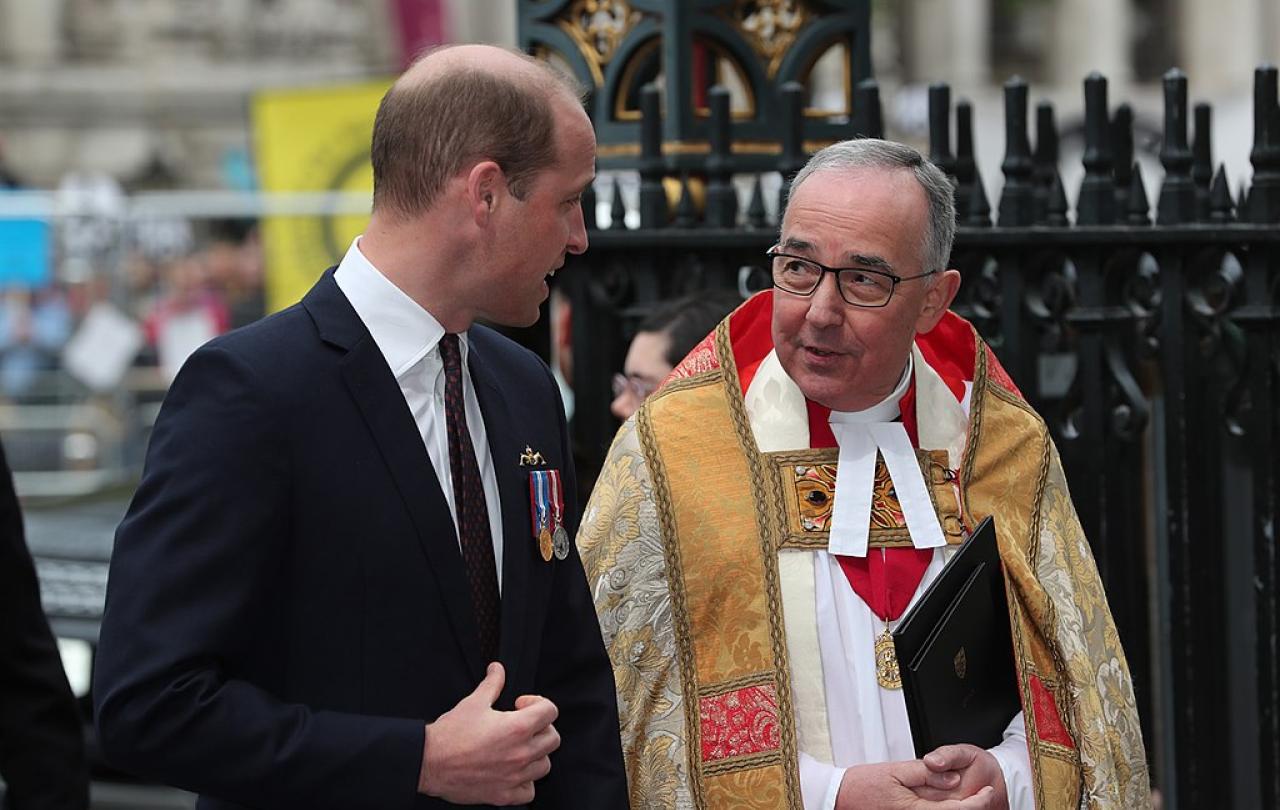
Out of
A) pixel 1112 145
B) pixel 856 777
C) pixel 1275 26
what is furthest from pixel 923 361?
pixel 1275 26

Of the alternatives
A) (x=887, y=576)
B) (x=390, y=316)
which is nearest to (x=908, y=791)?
(x=887, y=576)

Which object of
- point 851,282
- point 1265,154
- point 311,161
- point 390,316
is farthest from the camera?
point 311,161

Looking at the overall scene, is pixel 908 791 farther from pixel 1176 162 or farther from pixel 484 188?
pixel 1176 162

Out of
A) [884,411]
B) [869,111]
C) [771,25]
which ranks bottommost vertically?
[884,411]

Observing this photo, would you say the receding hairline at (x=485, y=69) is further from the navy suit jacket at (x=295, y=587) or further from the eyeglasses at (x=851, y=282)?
the eyeglasses at (x=851, y=282)

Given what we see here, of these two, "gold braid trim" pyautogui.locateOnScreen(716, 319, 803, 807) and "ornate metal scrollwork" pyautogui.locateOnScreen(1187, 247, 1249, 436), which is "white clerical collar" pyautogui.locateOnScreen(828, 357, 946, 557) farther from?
"ornate metal scrollwork" pyautogui.locateOnScreen(1187, 247, 1249, 436)

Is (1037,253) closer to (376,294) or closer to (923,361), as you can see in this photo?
(923,361)

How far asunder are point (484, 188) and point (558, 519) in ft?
1.58

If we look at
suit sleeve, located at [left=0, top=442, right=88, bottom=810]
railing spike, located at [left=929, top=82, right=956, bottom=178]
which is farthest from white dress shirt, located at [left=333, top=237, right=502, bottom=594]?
railing spike, located at [left=929, top=82, right=956, bottom=178]

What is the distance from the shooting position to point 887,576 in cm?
308

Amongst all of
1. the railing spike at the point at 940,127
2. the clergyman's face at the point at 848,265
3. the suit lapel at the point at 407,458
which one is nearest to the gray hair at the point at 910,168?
the clergyman's face at the point at 848,265

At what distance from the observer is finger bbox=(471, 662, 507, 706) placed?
8.06 feet

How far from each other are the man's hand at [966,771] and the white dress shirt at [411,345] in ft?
2.42

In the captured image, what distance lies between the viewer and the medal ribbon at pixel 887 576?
3064 mm
